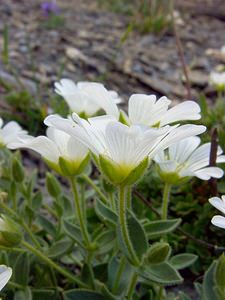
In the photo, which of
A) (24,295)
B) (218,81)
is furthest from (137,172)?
(218,81)

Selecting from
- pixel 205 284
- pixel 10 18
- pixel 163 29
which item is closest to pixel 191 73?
pixel 163 29

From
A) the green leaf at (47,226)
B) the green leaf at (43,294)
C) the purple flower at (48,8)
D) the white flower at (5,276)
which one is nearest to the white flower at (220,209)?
the white flower at (5,276)

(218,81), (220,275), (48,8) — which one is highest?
(220,275)

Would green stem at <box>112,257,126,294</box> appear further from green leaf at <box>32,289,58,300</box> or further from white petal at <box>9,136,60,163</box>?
white petal at <box>9,136,60,163</box>

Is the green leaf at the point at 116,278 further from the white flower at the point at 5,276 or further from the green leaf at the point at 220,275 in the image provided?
the white flower at the point at 5,276

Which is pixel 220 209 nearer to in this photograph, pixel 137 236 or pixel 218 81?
pixel 137 236

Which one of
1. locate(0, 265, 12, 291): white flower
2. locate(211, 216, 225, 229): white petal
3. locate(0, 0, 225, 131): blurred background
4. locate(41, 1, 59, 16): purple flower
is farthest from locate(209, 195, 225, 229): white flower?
locate(41, 1, 59, 16): purple flower
